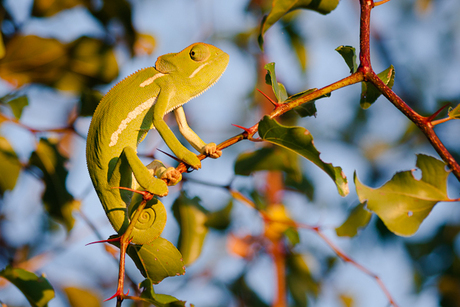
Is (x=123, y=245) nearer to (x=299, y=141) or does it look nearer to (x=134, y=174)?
(x=134, y=174)

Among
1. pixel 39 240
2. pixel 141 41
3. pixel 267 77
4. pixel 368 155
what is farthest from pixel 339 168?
pixel 368 155

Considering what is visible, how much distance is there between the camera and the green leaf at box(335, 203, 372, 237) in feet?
5.81

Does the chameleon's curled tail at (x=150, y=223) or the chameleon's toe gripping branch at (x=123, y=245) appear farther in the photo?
the chameleon's curled tail at (x=150, y=223)

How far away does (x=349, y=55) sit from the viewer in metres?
1.30

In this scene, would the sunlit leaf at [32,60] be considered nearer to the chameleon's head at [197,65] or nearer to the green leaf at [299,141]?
the chameleon's head at [197,65]

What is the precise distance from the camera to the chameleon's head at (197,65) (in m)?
1.29

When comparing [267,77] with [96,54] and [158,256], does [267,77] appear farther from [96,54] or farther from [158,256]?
[96,54]

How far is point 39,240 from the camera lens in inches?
140

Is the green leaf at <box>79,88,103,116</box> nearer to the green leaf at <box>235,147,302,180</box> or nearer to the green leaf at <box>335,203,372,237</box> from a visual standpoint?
the green leaf at <box>235,147,302,180</box>

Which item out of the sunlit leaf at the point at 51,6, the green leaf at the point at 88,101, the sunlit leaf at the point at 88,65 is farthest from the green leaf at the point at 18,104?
the sunlit leaf at the point at 51,6

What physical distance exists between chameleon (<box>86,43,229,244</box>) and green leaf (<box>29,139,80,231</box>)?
0.76 m

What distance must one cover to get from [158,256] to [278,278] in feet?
4.65

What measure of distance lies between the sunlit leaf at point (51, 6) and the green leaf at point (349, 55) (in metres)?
1.61

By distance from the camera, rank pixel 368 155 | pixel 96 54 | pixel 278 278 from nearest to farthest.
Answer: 1. pixel 96 54
2. pixel 278 278
3. pixel 368 155
